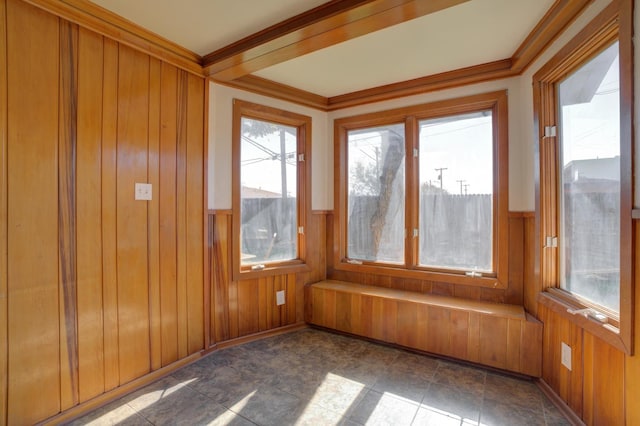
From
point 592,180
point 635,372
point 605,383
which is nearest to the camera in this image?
point 635,372

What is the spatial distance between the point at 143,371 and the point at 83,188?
1.27 metres

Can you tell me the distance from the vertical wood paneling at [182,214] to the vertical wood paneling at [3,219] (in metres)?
0.92

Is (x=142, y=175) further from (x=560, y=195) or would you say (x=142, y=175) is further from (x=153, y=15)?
(x=560, y=195)

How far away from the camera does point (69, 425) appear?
5.55 feet

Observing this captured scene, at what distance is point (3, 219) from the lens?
1.52 meters

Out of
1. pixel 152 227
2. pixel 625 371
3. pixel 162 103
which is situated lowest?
pixel 625 371

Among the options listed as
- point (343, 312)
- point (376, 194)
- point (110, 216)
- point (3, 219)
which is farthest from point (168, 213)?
point (376, 194)

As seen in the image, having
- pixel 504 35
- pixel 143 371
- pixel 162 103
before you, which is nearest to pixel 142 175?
pixel 162 103

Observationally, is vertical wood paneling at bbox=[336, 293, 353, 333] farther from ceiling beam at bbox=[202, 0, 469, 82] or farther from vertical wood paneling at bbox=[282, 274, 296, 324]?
ceiling beam at bbox=[202, 0, 469, 82]

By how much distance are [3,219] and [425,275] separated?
9.31 feet

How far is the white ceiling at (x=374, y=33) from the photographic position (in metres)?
1.75

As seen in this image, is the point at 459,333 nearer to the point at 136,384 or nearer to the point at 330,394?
the point at 330,394

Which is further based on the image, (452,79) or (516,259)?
(452,79)

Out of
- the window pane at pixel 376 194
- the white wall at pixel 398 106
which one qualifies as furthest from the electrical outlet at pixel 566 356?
the window pane at pixel 376 194
